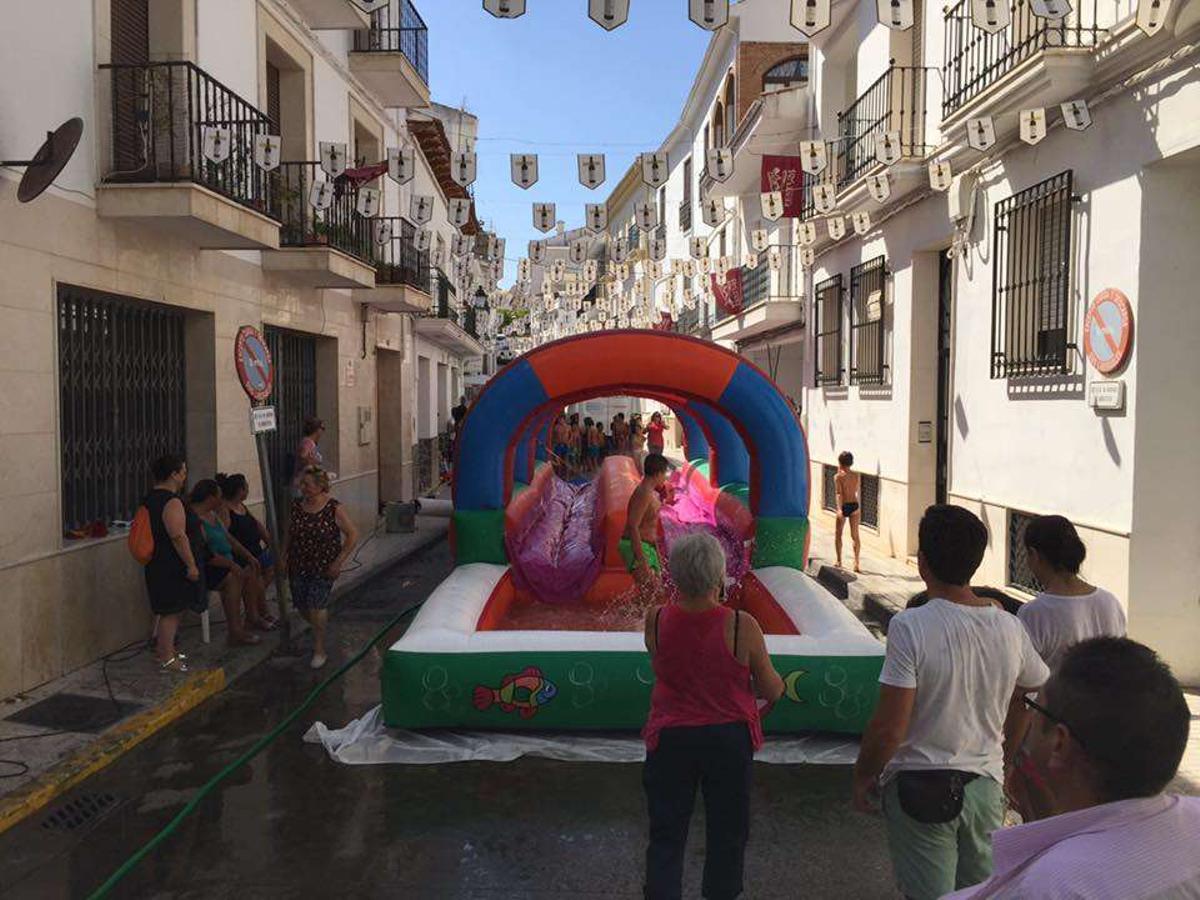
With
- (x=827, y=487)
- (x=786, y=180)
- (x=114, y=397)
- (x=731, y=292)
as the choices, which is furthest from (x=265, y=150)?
(x=731, y=292)

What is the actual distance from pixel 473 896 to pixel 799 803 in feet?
6.12

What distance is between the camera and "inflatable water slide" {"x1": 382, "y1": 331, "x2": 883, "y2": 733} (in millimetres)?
5516

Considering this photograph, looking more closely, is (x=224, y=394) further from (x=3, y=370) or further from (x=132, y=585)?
(x=3, y=370)

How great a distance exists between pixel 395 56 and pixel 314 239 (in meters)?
4.29

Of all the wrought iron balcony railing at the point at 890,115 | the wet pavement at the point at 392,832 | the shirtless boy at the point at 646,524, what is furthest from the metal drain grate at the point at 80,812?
the wrought iron balcony railing at the point at 890,115

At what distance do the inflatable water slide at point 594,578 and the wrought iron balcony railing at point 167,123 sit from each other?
3.07 meters

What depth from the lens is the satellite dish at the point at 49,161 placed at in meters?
6.00

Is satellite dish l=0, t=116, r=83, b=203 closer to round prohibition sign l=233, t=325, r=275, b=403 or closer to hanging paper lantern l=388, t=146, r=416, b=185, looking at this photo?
round prohibition sign l=233, t=325, r=275, b=403

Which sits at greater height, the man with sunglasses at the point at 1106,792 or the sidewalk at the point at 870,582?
the man with sunglasses at the point at 1106,792

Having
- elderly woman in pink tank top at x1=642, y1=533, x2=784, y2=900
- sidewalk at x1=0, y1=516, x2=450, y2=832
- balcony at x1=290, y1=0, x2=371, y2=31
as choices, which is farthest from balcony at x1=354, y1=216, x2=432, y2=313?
elderly woman in pink tank top at x1=642, y1=533, x2=784, y2=900

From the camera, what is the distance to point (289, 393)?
40.4 feet

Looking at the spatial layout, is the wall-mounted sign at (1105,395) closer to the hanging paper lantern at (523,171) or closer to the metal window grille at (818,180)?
the hanging paper lantern at (523,171)

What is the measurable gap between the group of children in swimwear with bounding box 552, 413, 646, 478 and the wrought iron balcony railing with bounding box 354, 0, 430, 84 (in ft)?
25.6

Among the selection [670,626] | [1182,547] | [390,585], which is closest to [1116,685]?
[670,626]
